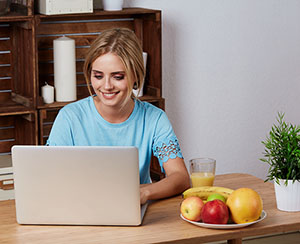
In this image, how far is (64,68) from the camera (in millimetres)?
3088

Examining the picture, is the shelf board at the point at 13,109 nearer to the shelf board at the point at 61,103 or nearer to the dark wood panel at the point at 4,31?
the shelf board at the point at 61,103

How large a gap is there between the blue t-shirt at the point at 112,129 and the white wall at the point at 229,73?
1.27 m

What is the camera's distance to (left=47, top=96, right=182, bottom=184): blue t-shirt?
91.3 inches

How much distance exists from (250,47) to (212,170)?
Result: 184cm

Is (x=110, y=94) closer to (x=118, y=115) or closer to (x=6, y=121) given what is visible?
(x=118, y=115)

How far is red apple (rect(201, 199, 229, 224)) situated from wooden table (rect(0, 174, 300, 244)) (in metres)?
0.03

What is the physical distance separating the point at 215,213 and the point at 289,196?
0.95 feet

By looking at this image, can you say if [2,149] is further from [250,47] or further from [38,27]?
[250,47]

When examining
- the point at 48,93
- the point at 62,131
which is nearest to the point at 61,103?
the point at 48,93

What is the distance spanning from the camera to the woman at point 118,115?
7.29 ft

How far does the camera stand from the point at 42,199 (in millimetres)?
1781

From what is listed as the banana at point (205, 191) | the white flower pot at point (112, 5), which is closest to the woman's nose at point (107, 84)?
the banana at point (205, 191)

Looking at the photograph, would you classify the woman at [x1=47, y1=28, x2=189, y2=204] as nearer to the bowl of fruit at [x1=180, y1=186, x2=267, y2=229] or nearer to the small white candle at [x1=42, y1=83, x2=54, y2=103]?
the bowl of fruit at [x1=180, y1=186, x2=267, y2=229]

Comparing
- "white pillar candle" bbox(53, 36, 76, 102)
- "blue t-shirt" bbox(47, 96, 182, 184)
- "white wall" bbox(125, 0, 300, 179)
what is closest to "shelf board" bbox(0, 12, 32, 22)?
"white pillar candle" bbox(53, 36, 76, 102)
